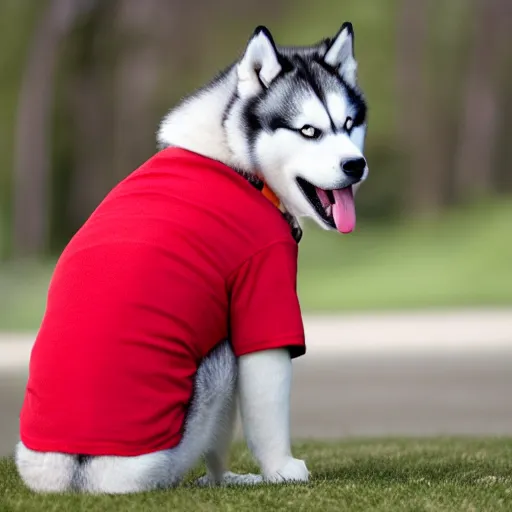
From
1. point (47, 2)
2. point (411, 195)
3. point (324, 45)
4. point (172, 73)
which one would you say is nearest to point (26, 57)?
point (47, 2)

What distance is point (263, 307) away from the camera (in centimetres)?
452

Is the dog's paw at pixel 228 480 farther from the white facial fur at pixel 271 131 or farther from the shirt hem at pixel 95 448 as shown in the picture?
the white facial fur at pixel 271 131

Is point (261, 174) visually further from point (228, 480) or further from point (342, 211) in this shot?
point (228, 480)

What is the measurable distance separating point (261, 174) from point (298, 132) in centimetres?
23

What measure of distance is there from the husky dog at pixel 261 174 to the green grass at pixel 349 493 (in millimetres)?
115

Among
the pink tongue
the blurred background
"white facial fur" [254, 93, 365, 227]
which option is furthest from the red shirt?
the blurred background

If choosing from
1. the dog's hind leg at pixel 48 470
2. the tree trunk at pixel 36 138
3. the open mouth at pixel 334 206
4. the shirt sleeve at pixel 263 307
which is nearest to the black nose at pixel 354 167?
→ the open mouth at pixel 334 206

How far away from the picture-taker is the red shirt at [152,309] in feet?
14.1

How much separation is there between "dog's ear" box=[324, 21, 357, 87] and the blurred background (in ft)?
42.3

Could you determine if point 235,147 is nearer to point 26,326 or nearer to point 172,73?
point 26,326

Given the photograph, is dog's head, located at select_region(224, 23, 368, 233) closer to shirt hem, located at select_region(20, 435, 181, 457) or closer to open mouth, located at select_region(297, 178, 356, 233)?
open mouth, located at select_region(297, 178, 356, 233)

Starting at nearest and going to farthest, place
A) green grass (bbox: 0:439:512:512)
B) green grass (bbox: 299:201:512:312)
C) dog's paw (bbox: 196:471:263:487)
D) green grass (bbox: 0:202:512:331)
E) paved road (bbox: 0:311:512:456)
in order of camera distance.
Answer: green grass (bbox: 0:439:512:512), dog's paw (bbox: 196:471:263:487), paved road (bbox: 0:311:512:456), green grass (bbox: 0:202:512:331), green grass (bbox: 299:201:512:312)

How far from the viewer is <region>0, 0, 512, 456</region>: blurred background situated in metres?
20.2

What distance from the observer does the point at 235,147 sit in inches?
190
